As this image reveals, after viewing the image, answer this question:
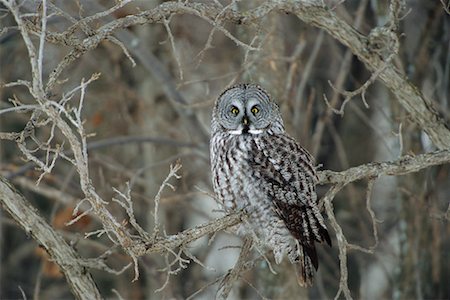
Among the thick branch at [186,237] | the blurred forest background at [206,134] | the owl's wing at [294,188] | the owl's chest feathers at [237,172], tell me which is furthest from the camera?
the blurred forest background at [206,134]

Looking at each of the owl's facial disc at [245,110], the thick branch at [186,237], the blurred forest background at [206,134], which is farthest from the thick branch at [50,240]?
the owl's facial disc at [245,110]

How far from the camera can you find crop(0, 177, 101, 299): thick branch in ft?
14.9

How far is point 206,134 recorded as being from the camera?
23.2 feet

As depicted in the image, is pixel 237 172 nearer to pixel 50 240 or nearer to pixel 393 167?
pixel 393 167

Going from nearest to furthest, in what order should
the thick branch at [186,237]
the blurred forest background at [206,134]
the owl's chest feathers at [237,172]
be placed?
the thick branch at [186,237]
the owl's chest feathers at [237,172]
the blurred forest background at [206,134]

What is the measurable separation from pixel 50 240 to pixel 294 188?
4.63 ft

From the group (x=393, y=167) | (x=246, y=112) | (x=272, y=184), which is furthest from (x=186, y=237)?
(x=246, y=112)

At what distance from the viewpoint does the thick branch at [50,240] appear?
4541 mm

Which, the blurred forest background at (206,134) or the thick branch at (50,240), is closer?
the thick branch at (50,240)

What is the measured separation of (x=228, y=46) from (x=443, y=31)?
324 centimetres

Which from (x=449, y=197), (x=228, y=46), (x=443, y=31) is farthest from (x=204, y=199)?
(x=443, y=31)

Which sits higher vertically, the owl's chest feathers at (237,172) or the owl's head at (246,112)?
the owl's head at (246,112)

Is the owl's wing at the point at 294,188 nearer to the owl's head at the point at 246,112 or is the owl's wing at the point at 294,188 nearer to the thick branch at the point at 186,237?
the owl's head at the point at 246,112

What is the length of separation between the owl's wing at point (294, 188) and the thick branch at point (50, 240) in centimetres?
116
